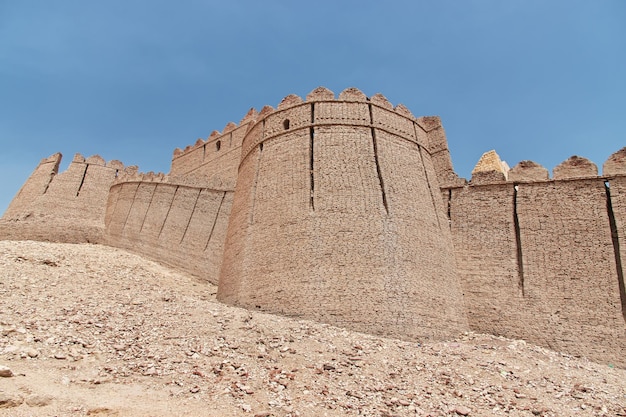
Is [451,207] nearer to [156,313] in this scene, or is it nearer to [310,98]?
[310,98]

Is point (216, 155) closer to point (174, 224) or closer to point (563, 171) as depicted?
point (174, 224)

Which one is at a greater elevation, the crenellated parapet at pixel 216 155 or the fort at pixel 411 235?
the crenellated parapet at pixel 216 155

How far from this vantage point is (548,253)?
11.9 meters

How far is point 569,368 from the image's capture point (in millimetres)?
9484

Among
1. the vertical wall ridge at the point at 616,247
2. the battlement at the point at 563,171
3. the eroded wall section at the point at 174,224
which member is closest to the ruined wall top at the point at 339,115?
the battlement at the point at 563,171

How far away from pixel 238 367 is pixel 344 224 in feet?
15.0

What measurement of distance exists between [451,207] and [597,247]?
3.55 meters

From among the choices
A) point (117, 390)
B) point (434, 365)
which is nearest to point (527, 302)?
point (434, 365)

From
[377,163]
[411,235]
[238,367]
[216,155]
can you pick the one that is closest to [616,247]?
[411,235]

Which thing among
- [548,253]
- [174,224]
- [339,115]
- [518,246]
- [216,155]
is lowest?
[548,253]

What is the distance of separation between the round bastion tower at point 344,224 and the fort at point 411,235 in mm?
33

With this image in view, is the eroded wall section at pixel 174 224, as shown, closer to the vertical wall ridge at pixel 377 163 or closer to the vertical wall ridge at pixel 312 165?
the vertical wall ridge at pixel 312 165

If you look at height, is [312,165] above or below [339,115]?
below

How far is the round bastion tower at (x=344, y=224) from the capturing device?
10.3 m
